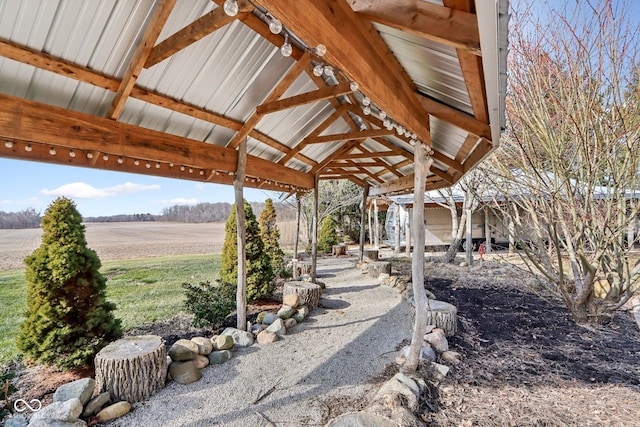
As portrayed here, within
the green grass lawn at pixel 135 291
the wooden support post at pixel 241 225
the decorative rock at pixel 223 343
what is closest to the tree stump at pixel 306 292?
the wooden support post at pixel 241 225

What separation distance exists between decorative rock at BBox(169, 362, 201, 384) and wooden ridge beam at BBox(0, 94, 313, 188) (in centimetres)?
221

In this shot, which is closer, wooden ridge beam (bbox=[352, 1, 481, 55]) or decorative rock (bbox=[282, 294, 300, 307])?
wooden ridge beam (bbox=[352, 1, 481, 55])

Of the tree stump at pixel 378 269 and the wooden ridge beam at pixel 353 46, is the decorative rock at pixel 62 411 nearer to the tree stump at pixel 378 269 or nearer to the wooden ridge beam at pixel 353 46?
the wooden ridge beam at pixel 353 46

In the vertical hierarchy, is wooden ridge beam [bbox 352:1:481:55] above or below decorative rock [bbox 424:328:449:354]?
above

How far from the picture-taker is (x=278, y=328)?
450 cm

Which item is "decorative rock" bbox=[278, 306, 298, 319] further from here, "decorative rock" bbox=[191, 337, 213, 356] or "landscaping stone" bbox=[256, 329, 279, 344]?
"decorative rock" bbox=[191, 337, 213, 356]

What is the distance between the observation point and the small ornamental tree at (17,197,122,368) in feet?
10.2

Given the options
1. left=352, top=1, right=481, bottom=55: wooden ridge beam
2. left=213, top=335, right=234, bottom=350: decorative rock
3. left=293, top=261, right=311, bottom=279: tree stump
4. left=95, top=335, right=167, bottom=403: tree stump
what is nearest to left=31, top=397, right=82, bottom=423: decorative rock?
left=95, top=335, right=167, bottom=403: tree stump

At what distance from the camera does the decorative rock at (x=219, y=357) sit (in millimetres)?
3619

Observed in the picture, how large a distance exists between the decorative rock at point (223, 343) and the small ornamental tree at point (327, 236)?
1006 centimetres

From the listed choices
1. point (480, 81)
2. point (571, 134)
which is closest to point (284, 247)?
point (571, 134)

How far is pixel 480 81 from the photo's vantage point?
2.10 metres

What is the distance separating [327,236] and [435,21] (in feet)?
41.7

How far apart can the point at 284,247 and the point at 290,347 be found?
1307 cm
